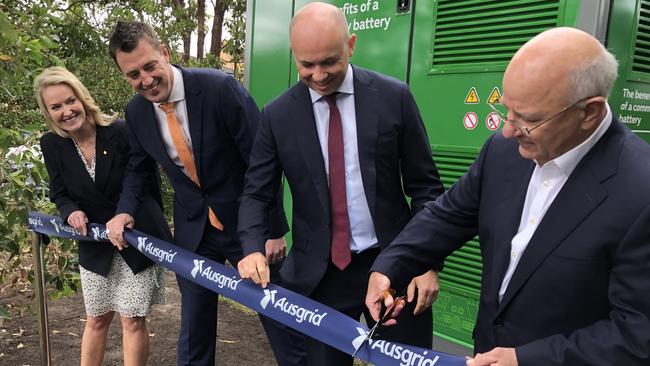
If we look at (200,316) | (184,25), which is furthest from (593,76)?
(184,25)

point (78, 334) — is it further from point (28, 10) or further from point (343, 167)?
point (343, 167)

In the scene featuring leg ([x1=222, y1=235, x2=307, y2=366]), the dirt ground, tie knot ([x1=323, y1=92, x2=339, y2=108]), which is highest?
tie knot ([x1=323, y1=92, x2=339, y2=108])

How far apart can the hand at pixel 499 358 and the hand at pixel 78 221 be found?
7.13 feet

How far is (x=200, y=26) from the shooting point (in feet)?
34.3

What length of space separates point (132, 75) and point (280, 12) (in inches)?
97.9

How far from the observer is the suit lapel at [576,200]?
1348 millimetres

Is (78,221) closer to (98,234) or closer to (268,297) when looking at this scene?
(98,234)

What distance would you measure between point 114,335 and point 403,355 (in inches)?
127

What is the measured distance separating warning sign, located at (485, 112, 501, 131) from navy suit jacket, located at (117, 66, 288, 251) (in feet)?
4.26

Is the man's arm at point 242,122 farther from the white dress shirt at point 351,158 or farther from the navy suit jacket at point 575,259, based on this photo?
the navy suit jacket at point 575,259

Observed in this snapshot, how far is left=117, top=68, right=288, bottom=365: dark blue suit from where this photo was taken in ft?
8.68

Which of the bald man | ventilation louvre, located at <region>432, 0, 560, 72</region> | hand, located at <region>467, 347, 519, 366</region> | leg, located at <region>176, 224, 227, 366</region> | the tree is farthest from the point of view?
the tree

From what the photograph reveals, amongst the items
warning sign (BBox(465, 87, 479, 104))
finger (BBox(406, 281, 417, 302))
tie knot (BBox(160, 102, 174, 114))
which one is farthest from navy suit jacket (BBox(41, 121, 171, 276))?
warning sign (BBox(465, 87, 479, 104))

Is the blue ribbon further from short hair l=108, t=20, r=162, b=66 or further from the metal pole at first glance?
short hair l=108, t=20, r=162, b=66
